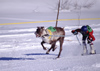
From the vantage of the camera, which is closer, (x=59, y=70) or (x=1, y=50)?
(x=59, y=70)

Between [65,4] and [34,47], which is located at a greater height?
[65,4]

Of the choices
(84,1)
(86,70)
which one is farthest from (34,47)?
(84,1)

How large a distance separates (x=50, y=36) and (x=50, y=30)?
0.76 feet

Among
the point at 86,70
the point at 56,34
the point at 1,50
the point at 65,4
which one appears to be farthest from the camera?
the point at 65,4

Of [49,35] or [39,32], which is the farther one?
[49,35]

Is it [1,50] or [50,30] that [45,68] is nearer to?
[50,30]

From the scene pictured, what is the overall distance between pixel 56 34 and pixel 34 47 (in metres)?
3.67

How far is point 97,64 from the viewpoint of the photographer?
5.19m

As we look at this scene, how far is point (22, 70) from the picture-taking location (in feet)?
16.2

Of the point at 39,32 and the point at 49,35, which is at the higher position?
the point at 39,32

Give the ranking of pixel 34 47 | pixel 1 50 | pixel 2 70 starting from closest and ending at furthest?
pixel 2 70
pixel 1 50
pixel 34 47

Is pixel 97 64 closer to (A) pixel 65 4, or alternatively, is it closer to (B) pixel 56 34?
(B) pixel 56 34

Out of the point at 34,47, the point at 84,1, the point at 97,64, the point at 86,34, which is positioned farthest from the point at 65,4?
the point at 97,64

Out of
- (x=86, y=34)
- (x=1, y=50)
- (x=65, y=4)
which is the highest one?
(x=65, y=4)
